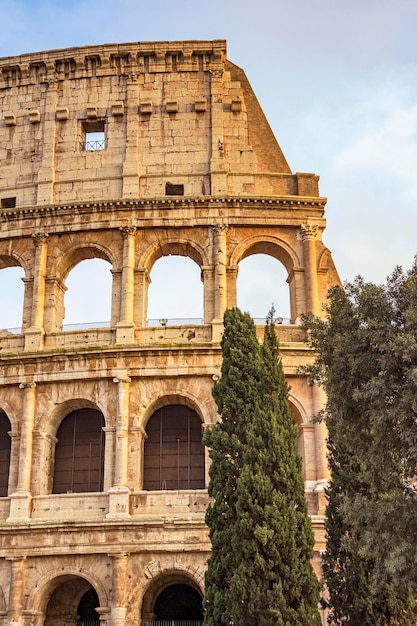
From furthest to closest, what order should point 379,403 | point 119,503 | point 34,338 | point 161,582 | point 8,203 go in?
point 8,203, point 34,338, point 161,582, point 119,503, point 379,403

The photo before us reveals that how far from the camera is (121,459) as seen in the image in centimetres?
2114

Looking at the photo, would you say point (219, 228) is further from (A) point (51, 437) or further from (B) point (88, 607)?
(B) point (88, 607)

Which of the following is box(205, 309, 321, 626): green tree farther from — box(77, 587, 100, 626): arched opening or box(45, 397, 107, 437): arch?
box(77, 587, 100, 626): arched opening

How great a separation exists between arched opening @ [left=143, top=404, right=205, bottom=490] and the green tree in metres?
4.19

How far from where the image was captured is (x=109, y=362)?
22094mm

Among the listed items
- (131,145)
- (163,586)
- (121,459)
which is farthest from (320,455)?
(131,145)

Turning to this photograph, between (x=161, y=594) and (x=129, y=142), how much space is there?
12955 mm

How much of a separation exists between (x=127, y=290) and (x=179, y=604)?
8.48m

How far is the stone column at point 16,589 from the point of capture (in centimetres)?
2027

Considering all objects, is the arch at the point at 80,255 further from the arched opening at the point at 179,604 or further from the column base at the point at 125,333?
the arched opening at the point at 179,604

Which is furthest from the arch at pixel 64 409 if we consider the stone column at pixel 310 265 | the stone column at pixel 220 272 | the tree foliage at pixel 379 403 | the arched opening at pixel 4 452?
the tree foliage at pixel 379 403

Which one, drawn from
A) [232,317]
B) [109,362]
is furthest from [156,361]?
[232,317]

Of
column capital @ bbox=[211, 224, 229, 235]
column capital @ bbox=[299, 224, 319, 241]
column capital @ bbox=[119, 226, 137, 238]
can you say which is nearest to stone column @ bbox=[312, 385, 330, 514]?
column capital @ bbox=[299, 224, 319, 241]

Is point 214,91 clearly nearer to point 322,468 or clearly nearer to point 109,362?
point 109,362
